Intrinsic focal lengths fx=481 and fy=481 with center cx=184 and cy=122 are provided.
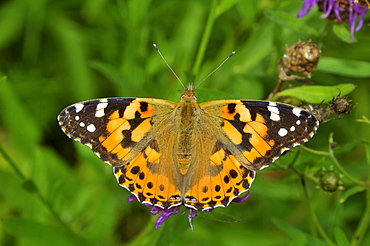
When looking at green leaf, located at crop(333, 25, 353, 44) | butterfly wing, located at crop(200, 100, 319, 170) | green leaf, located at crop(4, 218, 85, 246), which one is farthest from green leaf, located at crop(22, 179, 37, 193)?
green leaf, located at crop(333, 25, 353, 44)

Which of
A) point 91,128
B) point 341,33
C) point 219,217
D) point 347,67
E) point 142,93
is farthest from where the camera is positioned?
point 142,93

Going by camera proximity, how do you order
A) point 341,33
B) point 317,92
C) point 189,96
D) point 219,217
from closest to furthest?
point 219,217, point 189,96, point 317,92, point 341,33

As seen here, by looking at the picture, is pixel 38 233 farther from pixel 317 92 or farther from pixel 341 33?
pixel 341 33

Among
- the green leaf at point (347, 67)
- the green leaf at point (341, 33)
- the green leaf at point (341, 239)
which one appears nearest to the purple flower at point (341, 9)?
the green leaf at point (341, 33)

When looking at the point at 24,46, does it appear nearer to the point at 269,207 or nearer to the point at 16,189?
the point at 16,189

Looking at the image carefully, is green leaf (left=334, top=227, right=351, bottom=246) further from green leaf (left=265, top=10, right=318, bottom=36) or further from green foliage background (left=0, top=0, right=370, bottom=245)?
green leaf (left=265, top=10, right=318, bottom=36)

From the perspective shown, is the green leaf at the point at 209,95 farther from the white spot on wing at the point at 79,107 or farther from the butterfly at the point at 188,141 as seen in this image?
the white spot on wing at the point at 79,107

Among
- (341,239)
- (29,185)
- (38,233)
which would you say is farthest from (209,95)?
(38,233)
